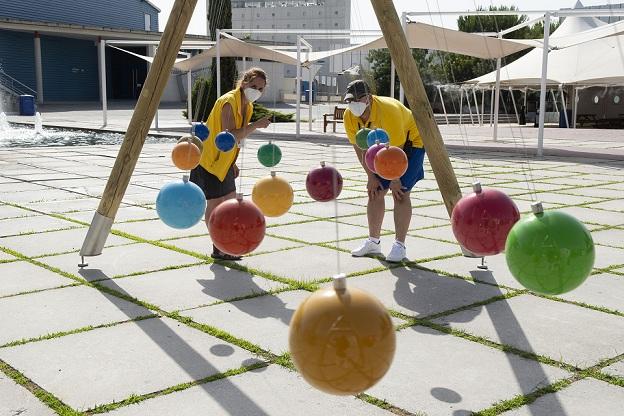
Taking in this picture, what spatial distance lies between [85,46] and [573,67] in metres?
36.2

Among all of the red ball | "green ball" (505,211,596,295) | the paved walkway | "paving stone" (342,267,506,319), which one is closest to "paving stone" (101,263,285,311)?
the paved walkway

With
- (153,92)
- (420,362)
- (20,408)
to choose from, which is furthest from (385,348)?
(153,92)

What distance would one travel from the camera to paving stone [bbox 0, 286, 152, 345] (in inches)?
178

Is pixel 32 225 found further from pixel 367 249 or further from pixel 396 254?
pixel 396 254

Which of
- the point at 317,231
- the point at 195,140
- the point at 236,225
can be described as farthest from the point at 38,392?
the point at 317,231

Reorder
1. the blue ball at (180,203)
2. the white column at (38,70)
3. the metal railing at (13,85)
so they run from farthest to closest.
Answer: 1. the white column at (38,70)
2. the metal railing at (13,85)
3. the blue ball at (180,203)

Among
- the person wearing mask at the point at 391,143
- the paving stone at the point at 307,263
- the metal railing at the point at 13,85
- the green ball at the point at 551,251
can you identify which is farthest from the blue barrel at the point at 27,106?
the green ball at the point at 551,251

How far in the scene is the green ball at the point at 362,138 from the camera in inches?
243

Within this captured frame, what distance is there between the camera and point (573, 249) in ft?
9.73

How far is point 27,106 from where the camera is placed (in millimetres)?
35750

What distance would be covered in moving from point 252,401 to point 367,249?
329 cm

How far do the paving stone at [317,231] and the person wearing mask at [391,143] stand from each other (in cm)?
82

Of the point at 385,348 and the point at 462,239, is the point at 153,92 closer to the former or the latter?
the point at 462,239

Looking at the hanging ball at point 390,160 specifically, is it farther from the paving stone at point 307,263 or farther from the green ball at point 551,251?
the green ball at point 551,251
